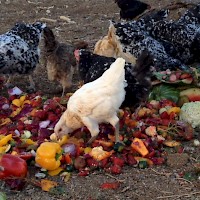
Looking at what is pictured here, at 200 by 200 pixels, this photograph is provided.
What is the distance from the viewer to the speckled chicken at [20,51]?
5770 mm

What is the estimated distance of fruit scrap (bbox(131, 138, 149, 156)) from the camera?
425 centimetres

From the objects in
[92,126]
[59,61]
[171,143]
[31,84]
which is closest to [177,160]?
[171,143]

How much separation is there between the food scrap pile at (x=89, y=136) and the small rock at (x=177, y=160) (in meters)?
0.06

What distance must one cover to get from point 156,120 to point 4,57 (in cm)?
195

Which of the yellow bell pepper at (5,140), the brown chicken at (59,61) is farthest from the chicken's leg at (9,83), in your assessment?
the yellow bell pepper at (5,140)

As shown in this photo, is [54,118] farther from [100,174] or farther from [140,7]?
[140,7]

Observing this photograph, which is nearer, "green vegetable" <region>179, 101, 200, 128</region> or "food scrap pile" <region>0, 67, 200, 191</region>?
"food scrap pile" <region>0, 67, 200, 191</region>

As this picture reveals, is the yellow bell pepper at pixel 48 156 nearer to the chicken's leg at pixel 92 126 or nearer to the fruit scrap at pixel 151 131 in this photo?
the chicken's leg at pixel 92 126

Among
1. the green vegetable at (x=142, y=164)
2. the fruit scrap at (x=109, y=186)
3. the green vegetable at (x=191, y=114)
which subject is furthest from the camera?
the green vegetable at (x=191, y=114)

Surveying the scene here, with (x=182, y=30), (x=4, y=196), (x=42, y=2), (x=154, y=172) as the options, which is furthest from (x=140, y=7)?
(x=4, y=196)

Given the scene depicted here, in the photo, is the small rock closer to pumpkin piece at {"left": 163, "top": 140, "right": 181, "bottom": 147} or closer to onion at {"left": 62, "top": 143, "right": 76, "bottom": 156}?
pumpkin piece at {"left": 163, "top": 140, "right": 181, "bottom": 147}

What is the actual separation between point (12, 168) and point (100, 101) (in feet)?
2.82

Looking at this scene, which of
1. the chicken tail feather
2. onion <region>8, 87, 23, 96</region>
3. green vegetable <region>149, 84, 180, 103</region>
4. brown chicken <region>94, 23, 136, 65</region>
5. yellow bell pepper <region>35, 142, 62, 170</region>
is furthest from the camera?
brown chicken <region>94, 23, 136, 65</region>

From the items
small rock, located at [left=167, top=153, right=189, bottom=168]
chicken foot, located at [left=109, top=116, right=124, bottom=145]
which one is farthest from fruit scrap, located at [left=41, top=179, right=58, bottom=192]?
small rock, located at [left=167, top=153, right=189, bottom=168]
